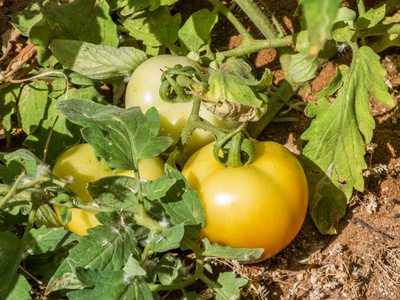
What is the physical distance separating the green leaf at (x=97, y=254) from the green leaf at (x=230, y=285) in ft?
0.83

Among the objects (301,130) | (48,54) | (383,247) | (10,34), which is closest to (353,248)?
(383,247)

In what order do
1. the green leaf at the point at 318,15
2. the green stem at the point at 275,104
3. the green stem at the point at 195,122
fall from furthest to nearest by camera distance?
1. the green stem at the point at 275,104
2. the green stem at the point at 195,122
3. the green leaf at the point at 318,15

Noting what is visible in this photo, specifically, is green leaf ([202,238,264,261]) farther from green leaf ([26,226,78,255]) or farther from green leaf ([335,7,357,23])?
green leaf ([335,7,357,23])

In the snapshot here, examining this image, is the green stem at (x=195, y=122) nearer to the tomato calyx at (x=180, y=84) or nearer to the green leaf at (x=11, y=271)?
the tomato calyx at (x=180, y=84)

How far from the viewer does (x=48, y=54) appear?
1676 millimetres

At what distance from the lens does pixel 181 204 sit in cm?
126

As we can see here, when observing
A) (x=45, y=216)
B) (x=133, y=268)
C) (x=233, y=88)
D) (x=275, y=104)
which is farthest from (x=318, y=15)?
(x=275, y=104)

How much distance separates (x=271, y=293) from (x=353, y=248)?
0.31m

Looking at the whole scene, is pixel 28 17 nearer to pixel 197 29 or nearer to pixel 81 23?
pixel 81 23

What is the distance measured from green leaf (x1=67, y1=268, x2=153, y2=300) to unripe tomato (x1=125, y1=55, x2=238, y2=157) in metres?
0.53

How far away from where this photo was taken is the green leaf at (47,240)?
1229 millimetres

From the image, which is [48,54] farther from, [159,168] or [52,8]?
[159,168]

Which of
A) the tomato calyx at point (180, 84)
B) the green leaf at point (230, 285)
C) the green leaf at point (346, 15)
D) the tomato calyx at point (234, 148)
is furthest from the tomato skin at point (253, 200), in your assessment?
the green leaf at point (346, 15)

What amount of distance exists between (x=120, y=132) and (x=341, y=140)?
2.39 feet
